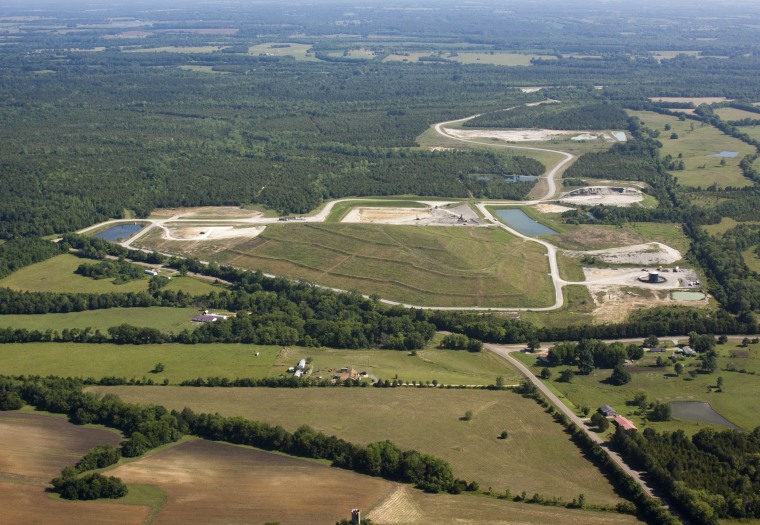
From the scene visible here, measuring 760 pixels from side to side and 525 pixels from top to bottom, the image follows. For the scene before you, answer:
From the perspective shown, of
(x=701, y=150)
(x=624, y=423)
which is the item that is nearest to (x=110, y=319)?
(x=624, y=423)

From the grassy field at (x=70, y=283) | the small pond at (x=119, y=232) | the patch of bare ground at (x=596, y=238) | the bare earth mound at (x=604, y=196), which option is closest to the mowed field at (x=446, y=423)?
the grassy field at (x=70, y=283)

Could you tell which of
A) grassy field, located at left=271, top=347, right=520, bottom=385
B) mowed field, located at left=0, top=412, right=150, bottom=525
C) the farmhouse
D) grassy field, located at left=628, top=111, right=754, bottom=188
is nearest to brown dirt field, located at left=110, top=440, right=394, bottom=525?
mowed field, located at left=0, top=412, right=150, bottom=525

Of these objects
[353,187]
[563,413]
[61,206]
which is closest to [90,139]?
[61,206]

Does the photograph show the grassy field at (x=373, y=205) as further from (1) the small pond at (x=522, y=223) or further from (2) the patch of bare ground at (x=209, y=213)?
(1) the small pond at (x=522, y=223)

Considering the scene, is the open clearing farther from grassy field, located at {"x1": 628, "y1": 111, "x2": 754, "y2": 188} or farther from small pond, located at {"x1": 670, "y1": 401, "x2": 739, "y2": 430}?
small pond, located at {"x1": 670, "y1": 401, "x2": 739, "y2": 430}

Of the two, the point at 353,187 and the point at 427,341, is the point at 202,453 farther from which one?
the point at 353,187
